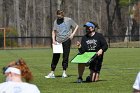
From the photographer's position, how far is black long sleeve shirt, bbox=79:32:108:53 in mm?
14078

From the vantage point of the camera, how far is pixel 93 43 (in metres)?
14.1

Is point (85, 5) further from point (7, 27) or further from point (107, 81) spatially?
point (107, 81)

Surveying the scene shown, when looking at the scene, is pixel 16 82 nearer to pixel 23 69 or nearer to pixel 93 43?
pixel 23 69

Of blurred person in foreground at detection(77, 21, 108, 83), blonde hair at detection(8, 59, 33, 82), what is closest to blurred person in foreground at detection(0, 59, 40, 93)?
blonde hair at detection(8, 59, 33, 82)

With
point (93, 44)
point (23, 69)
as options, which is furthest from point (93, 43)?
point (23, 69)

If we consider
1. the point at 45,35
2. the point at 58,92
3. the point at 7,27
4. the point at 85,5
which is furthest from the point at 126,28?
the point at 58,92

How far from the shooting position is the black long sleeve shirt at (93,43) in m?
14.1

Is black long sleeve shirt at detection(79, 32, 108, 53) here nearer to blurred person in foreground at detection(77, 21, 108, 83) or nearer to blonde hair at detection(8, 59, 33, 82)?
blurred person in foreground at detection(77, 21, 108, 83)

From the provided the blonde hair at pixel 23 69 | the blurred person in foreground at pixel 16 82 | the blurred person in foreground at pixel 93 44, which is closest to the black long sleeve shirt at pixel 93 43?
the blurred person in foreground at pixel 93 44

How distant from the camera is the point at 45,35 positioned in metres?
50.8

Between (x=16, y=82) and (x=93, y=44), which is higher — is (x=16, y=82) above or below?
above

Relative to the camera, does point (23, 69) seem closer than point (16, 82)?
No

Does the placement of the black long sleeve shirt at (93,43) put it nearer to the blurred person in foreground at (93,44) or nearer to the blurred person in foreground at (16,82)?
the blurred person in foreground at (93,44)

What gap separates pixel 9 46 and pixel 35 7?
5.24 m
